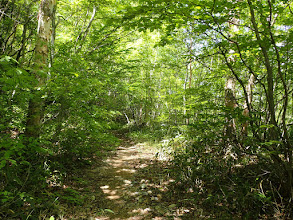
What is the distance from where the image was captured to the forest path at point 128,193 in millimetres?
3398

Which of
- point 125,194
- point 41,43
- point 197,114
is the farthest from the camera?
point 125,194

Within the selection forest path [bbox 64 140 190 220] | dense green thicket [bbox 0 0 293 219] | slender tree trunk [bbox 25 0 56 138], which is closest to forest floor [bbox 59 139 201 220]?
forest path [bbox 64 140 190 220]

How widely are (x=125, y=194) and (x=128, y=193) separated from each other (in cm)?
8

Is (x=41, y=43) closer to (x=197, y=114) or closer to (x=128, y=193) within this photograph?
(x=197, y=114)

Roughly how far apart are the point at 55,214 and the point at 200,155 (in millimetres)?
3807

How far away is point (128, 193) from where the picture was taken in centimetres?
423

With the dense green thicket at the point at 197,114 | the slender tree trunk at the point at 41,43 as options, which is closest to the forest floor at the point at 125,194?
the dense green thicket at the point at 197,114

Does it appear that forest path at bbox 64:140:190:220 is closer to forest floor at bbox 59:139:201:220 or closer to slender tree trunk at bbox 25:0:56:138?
forest floor at bbox 59:139:201:220

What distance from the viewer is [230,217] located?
2.94 meters

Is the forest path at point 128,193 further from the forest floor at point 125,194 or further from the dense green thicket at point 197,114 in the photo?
the dense green thicket at point 197,114

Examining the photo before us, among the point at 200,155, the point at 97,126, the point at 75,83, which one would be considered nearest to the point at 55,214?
the point at 97,126

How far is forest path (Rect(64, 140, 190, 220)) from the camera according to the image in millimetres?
3398

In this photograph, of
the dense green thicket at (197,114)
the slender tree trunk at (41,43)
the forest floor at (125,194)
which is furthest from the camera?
the slender tree trunk at (41,43)

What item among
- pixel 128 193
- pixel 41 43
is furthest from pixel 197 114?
pixel 41 43
